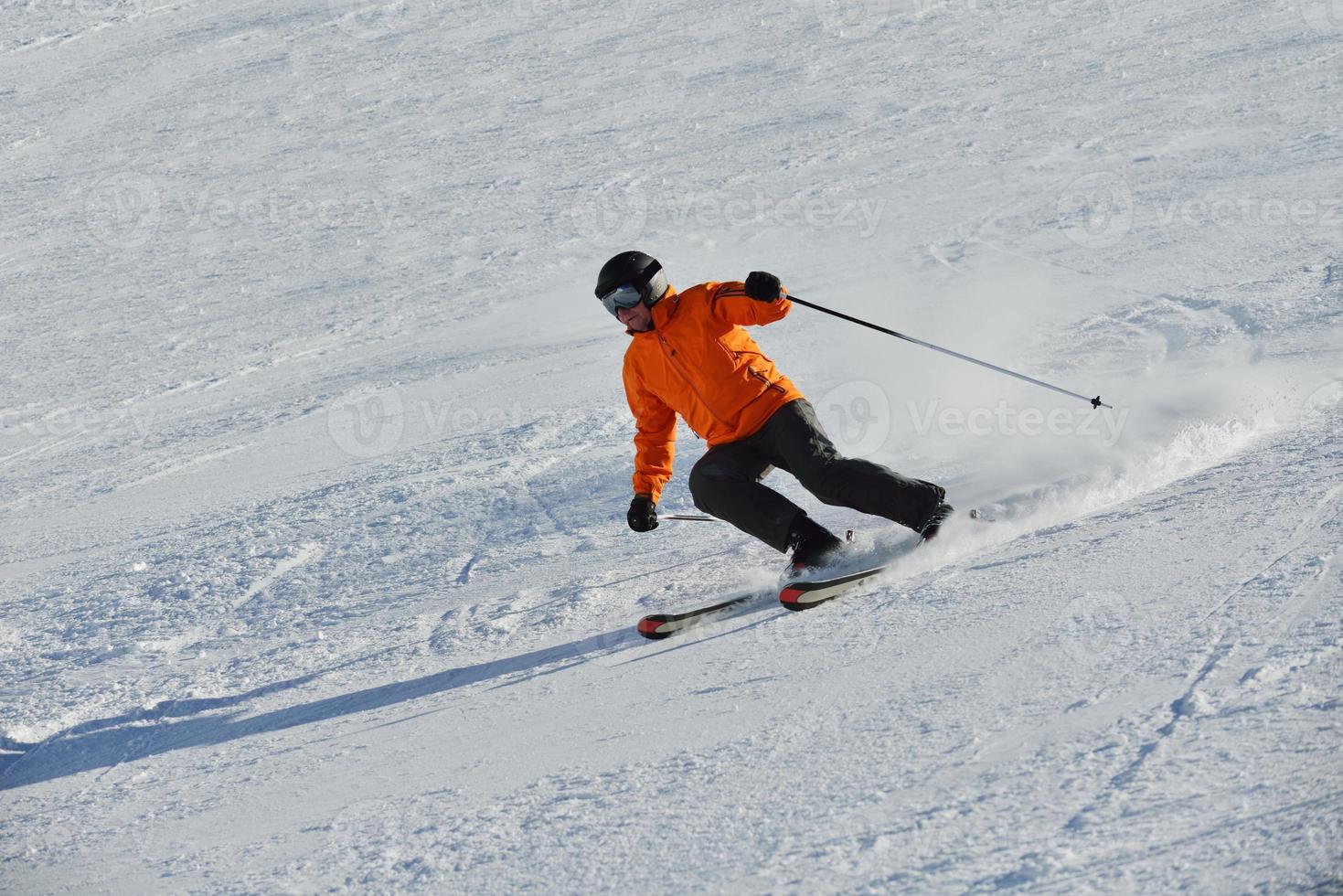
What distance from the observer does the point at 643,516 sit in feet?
15.4

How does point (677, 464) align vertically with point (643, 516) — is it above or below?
below

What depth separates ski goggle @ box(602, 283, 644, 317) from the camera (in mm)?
4445

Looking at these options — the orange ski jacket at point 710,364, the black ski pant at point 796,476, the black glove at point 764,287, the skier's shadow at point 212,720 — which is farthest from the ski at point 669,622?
the black glove at point 764,287

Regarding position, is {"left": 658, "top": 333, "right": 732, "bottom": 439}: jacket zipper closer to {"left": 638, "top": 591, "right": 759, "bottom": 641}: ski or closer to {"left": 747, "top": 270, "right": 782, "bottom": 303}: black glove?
{"left": 747, "top": 270, "right": 782, "bottom": 303}: black glove

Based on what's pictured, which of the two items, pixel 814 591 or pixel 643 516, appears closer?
pixel 814 591

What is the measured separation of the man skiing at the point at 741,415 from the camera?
14.1ft

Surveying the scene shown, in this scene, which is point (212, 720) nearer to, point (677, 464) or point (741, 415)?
point (741, 415)

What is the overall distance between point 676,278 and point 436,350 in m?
1.86

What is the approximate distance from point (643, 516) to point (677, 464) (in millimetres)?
1379

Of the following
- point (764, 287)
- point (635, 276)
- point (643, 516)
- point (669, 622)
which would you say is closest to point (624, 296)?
point (635, 276)

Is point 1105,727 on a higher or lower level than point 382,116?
lower

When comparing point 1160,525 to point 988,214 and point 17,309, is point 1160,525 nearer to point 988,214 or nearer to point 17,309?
point 988,214

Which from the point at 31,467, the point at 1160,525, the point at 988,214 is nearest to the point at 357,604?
the point at 1160,525

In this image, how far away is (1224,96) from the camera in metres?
11.0
